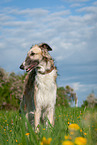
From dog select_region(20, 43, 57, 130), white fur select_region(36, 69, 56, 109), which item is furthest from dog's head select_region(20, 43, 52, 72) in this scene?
white fur select_region(36, 69, 56, 109)

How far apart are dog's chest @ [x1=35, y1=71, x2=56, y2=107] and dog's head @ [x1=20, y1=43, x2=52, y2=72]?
1.11ft

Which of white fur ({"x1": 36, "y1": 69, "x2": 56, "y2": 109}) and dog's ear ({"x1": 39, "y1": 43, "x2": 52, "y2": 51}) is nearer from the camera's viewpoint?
white fur ({"x1": 36, "y1": 69, "x2": 56, "y2": 109})

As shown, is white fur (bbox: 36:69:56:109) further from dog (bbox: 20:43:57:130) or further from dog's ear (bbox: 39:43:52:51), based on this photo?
dog's ear (bbox: 39:43:52:51)

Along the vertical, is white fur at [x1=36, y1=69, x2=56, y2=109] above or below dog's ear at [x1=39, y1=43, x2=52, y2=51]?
below

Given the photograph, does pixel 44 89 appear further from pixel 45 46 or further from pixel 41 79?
pixel 45 46

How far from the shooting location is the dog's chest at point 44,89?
514 cm

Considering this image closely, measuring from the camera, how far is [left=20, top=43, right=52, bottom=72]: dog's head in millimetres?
5159

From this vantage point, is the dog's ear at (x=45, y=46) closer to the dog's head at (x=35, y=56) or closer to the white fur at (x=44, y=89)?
the dog's head at (x=35, y=56)

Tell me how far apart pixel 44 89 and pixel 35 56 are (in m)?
0.88

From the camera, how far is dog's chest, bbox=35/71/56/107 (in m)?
5.14

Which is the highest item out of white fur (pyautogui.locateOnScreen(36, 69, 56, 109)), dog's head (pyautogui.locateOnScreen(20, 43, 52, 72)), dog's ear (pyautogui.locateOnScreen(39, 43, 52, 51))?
dog's ear (pyautogui.locateOnScreen(39, 43, 52, 51))

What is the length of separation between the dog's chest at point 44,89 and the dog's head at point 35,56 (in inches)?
13.3

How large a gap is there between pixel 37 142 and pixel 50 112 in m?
2.32

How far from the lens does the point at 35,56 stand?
5.17 metres
